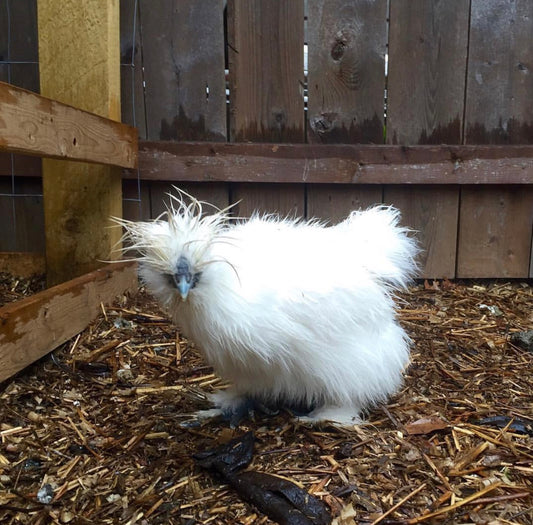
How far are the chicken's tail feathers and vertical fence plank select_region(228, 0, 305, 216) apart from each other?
128 centimetres

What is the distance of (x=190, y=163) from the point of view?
3.49 metres

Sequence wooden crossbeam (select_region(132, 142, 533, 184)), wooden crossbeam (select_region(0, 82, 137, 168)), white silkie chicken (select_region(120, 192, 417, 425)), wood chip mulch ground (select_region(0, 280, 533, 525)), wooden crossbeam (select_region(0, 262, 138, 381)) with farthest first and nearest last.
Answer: wooden crossbeam (select_region(132, 142, 533, 184)) < wooden crossbeam (select_region(0, 262, 138, 381)) < wooden crossbeam (select_region(0, 82, 137, 168)) < white silkie chicken (select_region(120, 192, 417, 425)) < wood chip mulch ground (select_region(0, 280, 533, 525))

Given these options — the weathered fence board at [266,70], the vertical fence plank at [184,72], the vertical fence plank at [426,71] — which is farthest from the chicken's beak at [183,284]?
the vertical fence plank at [426,71]

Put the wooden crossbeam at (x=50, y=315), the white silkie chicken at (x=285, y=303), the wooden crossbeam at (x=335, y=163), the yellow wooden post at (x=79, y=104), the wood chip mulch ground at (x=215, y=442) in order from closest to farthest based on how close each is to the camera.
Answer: the wood chip mulch ground at (x=215, y=442) → the white silkie chicken at (x=285, y=303) → the wooden crossbeam at (x=50, y=315) → the yellow wooden post at (x=79, y=104) → the wooden crossbeam at (x=335, y=163)

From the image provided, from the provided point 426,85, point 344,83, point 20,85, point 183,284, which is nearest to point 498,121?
point 426,85

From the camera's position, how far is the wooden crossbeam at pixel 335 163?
348cm

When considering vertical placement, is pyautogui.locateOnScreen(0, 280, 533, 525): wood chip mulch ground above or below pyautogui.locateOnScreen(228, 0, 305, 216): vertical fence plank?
below

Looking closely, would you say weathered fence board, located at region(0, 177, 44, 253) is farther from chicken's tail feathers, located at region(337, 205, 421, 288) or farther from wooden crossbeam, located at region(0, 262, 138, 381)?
chicken's tail feathers, located at region(337, 205, 421, 288)

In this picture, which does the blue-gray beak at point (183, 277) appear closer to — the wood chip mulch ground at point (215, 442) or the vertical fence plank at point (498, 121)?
the wood chip mulch ground at point (215, 442)

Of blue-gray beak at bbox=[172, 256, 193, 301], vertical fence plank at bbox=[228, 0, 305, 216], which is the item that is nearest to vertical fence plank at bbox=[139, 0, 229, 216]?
vertical fence plank at bbox=[228, 0, 305, 216]

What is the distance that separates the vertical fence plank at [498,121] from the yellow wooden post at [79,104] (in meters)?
2.48

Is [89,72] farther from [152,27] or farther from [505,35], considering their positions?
[505,35]

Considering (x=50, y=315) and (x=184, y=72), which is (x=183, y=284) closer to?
(x=50, y=315)

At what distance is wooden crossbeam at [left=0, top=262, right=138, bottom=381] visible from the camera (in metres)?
2.21
